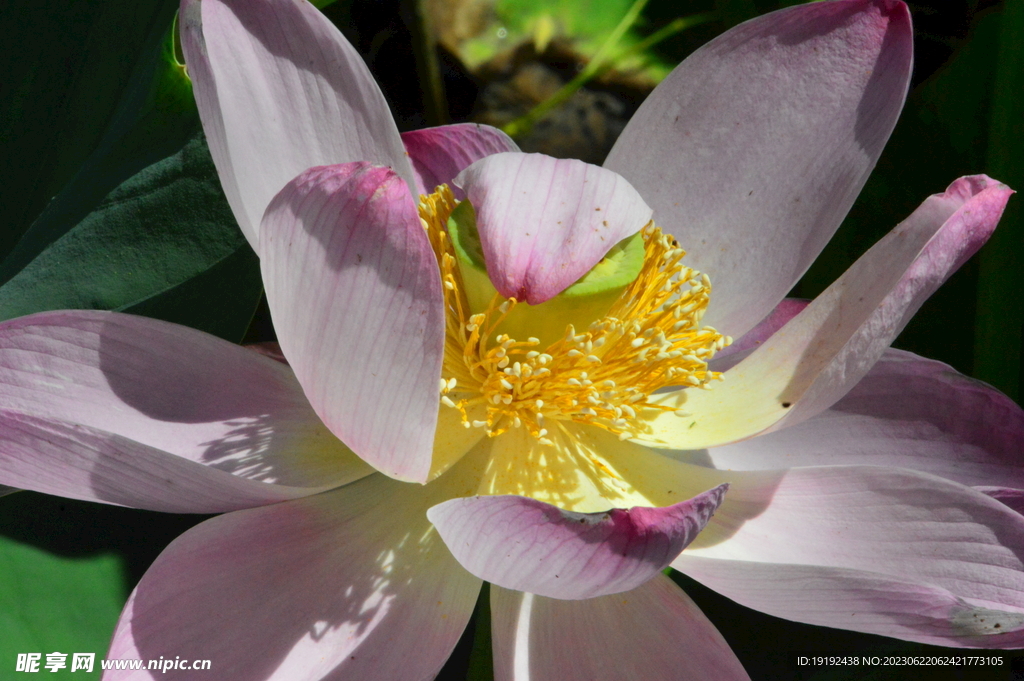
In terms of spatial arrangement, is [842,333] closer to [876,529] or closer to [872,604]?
[876,529]

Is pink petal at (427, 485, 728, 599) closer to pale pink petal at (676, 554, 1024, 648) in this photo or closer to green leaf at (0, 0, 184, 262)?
pale pink petal at (676, 554, 1024, 648)

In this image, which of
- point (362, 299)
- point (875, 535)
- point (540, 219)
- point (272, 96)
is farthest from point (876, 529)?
point (272, 96)

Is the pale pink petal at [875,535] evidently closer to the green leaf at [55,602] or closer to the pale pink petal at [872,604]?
the pale pink petal at [872,604]

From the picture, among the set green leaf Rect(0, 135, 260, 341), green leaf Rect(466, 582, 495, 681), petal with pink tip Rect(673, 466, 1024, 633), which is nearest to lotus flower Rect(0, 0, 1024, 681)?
petal with pink tip Rect(673, 466, 1024, 633)

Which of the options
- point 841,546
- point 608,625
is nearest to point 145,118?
point 608,625

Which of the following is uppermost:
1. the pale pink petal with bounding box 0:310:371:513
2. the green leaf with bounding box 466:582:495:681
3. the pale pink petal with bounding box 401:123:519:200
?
the pale pink petal with bounding box 401:123:519:200

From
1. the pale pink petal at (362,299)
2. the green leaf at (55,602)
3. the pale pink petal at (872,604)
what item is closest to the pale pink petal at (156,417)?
the pale pink petal at (362,299)
